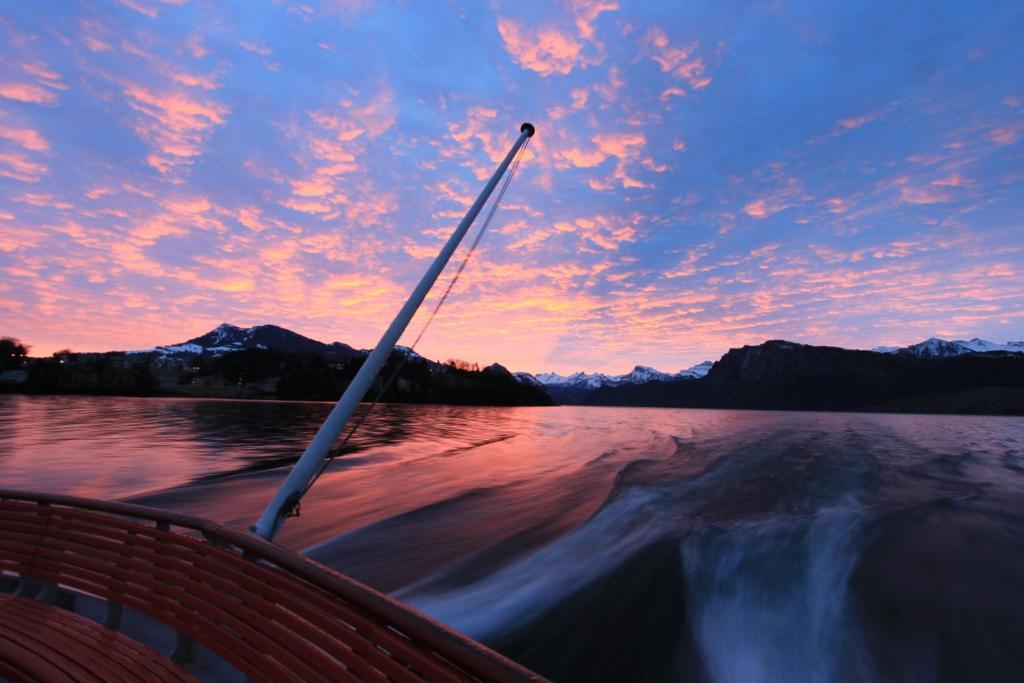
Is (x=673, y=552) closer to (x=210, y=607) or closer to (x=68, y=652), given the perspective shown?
(x=210, y=607)

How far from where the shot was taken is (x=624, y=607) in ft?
28.1

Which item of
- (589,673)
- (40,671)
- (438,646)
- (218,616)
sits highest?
(438,646)

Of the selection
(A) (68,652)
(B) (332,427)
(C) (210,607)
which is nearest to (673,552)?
(B) (332,427)

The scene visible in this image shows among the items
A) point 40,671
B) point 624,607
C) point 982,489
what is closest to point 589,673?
point 624,607

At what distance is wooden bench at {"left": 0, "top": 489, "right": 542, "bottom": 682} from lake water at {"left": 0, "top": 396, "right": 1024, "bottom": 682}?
5093mm

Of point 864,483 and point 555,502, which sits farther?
point 864,483

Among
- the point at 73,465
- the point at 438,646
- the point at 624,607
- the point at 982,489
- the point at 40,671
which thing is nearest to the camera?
the point at 438,646

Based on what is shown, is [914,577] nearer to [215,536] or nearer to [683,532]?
[683,532]

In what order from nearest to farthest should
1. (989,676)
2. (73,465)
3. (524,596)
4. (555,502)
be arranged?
(989,676), (524,596), (555,502), (73,465)

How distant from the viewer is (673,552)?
11273mm

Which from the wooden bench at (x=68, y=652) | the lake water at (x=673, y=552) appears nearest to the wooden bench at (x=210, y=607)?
the wooden bench at (x=68, y=652)

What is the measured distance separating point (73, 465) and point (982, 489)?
4271 cm

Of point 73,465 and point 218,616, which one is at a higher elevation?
point 218,616

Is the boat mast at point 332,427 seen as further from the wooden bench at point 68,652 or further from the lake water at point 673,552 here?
the lake water at point 673,552
